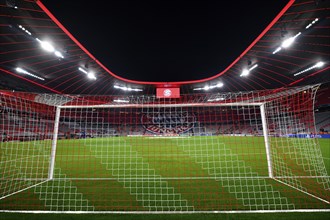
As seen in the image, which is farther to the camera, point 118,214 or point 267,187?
point 267,187

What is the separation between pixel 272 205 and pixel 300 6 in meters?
6.34

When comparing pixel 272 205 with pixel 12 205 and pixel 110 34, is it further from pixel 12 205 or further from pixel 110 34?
pixel 110 34

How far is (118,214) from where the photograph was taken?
2.80m

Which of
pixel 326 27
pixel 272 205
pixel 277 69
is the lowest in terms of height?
pixel 272 205

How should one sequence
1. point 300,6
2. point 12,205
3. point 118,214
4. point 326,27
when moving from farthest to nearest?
point 326,27 < point 300,6 < point 12,205 < point 118,214

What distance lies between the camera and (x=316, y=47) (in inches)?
412

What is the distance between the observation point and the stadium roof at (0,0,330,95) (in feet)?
21.3

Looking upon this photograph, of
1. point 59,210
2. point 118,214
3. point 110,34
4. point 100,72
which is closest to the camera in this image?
point 118,214

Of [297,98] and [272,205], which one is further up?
[297,98]

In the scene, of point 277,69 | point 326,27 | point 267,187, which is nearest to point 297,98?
point 267,187

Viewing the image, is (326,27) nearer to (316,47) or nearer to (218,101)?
(316,47)

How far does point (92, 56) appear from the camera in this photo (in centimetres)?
1005

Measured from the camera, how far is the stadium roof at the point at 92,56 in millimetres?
6492

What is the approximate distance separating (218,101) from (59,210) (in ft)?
13.3
